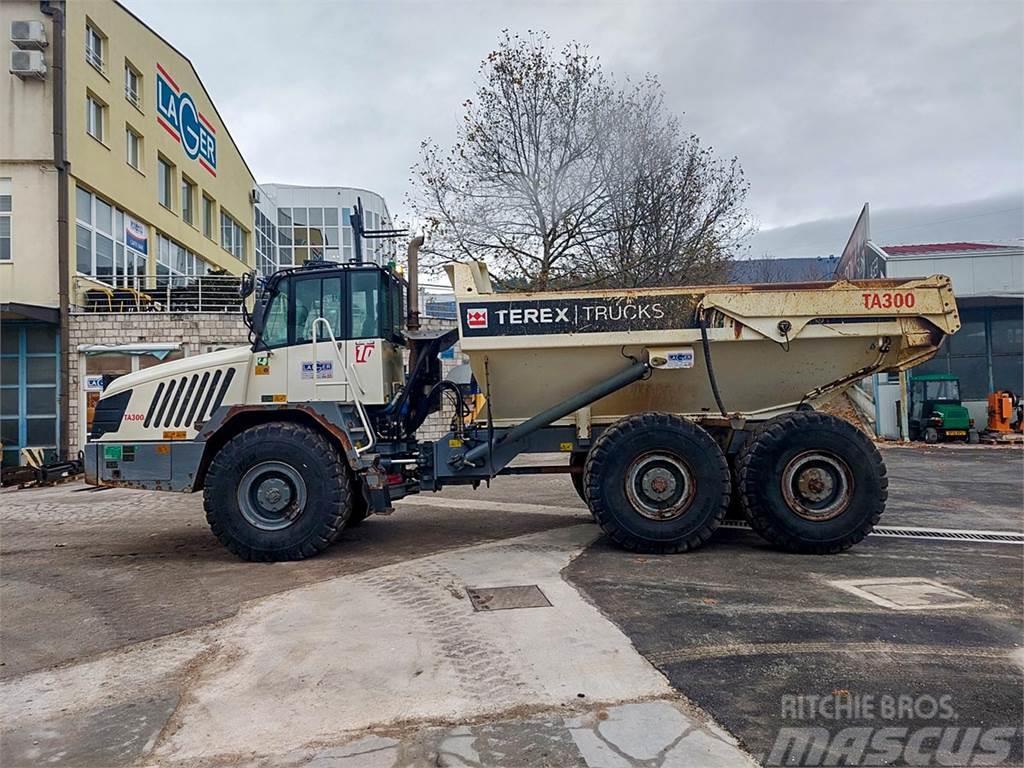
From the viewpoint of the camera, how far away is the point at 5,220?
1778 cm

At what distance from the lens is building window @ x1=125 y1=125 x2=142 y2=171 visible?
21.4 m

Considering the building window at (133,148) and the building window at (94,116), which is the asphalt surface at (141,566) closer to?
the building window at (94,116)

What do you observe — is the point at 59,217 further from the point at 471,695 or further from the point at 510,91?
the point at 471,695

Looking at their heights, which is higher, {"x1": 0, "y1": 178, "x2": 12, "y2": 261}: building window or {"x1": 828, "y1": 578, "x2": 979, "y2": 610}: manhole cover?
{"x1": 0, "y1": 178, "x2": 12, "y2": 261}: building window

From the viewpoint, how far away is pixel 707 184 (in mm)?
19953

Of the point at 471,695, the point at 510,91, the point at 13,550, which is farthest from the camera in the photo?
the point at 510,91

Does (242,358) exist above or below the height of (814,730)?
above

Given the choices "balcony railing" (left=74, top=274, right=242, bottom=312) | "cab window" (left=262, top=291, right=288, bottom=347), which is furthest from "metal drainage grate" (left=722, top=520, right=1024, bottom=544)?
"balcony railing" (left=74, top=274, right=242, bottom=312)

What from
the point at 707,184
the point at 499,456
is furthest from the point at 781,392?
the point at 707,184

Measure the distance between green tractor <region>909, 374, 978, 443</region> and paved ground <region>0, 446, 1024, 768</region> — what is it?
15.9m

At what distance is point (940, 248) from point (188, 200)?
2667 centimetres

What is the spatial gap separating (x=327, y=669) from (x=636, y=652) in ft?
6.08

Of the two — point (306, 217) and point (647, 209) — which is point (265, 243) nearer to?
point (306, 217)

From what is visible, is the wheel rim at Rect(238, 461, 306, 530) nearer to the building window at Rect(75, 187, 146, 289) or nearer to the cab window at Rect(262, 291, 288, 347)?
the cab window at Rect(262, 291, 288, 347)
